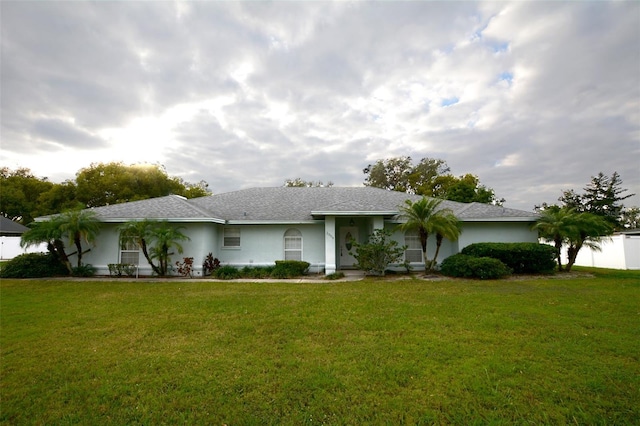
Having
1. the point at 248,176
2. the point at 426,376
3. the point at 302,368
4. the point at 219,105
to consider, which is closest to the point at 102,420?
the point at 302,368

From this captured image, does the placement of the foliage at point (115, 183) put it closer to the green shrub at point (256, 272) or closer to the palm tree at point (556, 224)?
the green shrub at point (256, 272)

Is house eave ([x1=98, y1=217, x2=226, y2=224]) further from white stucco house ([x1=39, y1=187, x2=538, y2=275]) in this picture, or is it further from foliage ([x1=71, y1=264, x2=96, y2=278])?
foliage ([x1=71, y1=264, x2=96, y2=278])

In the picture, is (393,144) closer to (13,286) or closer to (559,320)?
(559,320)

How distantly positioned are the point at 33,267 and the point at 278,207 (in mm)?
12170

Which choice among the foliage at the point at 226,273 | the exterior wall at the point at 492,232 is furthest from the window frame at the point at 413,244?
the foliage at the point at 226,273

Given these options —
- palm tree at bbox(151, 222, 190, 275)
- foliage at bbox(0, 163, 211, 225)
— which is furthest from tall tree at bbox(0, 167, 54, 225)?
palm tree at bbox(151, 222, 190, 275)

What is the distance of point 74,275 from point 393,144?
77.1 feet

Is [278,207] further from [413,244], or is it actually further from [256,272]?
[413,244]

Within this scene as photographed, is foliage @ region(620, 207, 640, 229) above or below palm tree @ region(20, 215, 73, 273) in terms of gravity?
above

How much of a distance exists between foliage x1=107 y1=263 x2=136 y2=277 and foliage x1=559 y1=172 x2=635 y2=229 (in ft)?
132

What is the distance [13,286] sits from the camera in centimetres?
1139

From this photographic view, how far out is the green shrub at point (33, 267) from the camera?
536 inches

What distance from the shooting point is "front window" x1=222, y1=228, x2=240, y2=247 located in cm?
1580

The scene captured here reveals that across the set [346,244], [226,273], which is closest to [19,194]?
[226,273]
